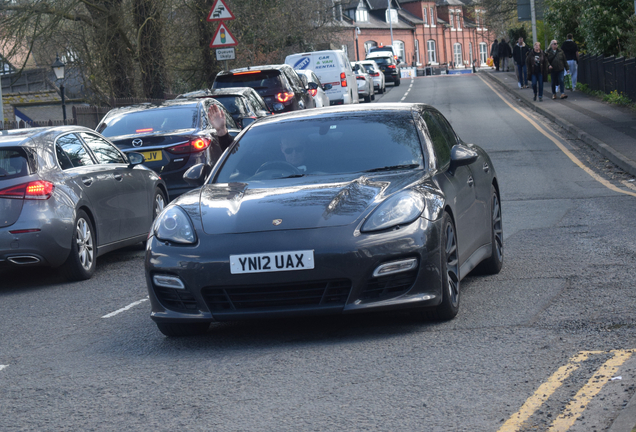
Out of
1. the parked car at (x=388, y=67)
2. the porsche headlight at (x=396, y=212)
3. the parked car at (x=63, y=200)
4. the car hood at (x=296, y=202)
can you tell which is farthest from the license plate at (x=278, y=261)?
the parked car at (x=388, y=67)

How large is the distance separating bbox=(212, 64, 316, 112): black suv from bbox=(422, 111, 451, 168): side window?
43.6 ft

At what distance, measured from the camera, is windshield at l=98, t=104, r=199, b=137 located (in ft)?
41.4

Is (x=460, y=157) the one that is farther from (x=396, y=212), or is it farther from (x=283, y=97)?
(x=283, y=97)

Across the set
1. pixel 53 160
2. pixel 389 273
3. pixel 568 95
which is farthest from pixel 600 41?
pixel 389 273

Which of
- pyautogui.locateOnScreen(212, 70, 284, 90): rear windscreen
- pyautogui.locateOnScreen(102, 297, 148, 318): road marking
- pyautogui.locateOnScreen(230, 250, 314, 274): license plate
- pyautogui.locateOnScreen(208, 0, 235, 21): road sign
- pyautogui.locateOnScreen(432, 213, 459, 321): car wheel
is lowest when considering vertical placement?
pyautogui.locateOnScreen(102, 297, 148, 318): road marking

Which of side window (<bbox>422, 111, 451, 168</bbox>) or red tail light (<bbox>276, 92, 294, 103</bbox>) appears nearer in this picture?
side window (<bbox>422, 111, 451, 168</bbox>)

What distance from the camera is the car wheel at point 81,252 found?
28.6ft

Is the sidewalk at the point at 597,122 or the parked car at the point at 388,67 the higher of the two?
the parked car at the point at 388,67

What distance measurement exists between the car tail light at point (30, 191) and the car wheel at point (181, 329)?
3110 millimetres

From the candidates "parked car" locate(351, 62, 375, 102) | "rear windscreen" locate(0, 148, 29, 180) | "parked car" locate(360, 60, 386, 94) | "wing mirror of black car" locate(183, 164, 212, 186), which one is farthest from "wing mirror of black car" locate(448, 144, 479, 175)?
"parked car" locate(360, 60, 386, 94)

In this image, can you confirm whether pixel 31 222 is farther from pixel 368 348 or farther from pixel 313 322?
pixel 368 348

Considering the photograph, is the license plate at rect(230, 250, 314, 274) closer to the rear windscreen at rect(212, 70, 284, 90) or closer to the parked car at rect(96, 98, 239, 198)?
the parked car at rect(96, 98, 239, 198)

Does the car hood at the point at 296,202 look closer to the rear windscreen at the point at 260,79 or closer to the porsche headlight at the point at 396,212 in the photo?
the porsche headlight at the point at 396,212

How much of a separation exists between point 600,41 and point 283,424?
29.8m
